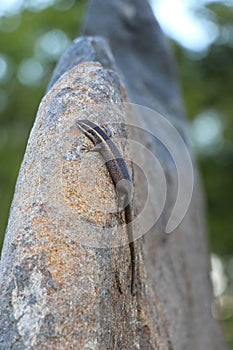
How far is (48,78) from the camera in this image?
18.8ft

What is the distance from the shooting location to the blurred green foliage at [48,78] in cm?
551

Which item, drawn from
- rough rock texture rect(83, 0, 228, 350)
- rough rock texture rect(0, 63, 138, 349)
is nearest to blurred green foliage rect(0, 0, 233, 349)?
rough rock texture rect(83, 0, 228, 350)

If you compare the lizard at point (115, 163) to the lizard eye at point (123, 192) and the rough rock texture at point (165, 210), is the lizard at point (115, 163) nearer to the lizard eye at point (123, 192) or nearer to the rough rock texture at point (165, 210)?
the lizard eye at point (123, 192)

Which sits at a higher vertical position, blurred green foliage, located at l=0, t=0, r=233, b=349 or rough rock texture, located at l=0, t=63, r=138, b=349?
blurred green foliage, located at l=0, t=0, r=233, b=349

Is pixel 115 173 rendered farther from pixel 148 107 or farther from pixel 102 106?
pixel 148 107

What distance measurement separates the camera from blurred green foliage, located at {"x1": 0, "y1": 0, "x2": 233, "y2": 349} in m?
5.51

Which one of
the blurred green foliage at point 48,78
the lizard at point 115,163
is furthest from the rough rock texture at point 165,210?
the blurred green foliage at point 48,78

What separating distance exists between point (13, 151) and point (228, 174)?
7.09 feet

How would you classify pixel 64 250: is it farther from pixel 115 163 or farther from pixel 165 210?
pixel 165 210

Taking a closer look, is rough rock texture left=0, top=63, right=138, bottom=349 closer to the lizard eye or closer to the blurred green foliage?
the lizard eye

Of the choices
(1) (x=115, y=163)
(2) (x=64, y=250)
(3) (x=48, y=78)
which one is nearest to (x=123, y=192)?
(1) (x=115, y=163)

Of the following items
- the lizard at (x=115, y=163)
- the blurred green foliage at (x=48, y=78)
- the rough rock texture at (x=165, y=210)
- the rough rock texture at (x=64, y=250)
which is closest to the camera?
the rough rock texture at (x=64, y=250)

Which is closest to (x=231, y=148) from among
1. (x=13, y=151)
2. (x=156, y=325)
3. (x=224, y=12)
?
(x=224, y=12)

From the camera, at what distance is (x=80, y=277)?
141cm
